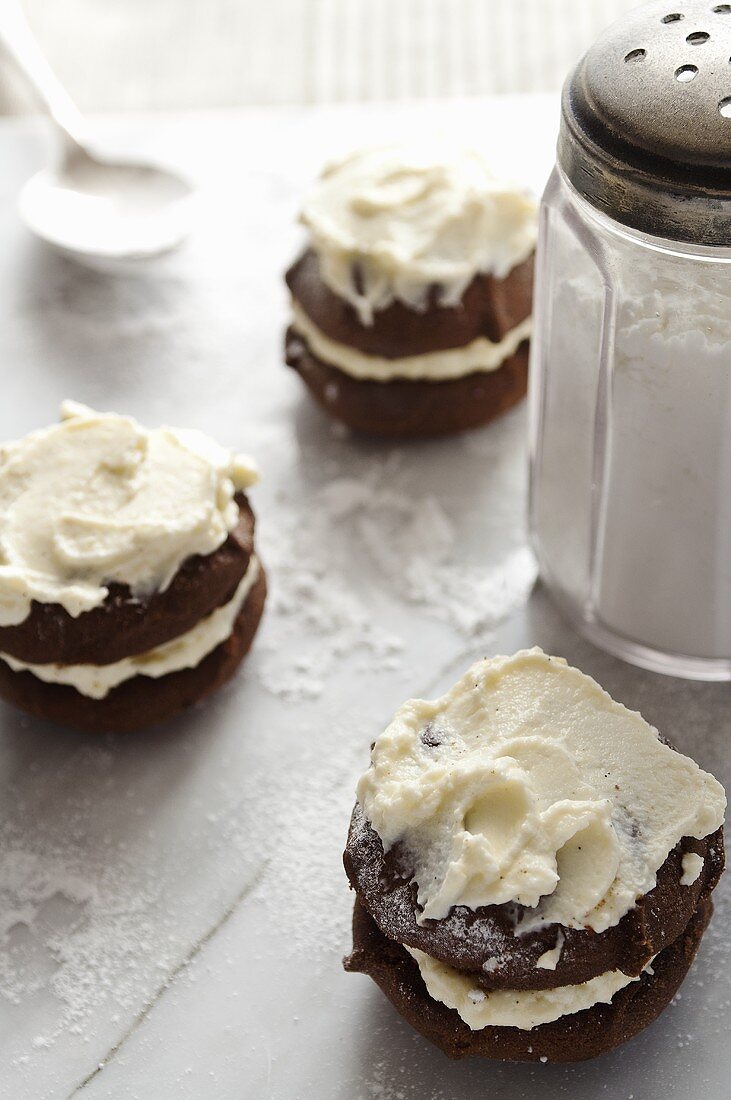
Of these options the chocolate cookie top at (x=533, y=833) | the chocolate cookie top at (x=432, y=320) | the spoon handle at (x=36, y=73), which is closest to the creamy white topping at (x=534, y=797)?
the chocolate cookie top at (x=533, y=833)

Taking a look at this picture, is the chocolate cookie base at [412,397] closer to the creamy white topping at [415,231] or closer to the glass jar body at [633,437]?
the creamy white topping at [415,231]

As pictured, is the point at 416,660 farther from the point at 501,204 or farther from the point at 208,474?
the point at 501,204

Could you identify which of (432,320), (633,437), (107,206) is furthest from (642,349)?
(107,206)

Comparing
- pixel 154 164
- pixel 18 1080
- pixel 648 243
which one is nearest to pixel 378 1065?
pixel 18 1080

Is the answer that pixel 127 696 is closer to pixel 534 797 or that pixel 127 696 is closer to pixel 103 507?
pixel 103 507

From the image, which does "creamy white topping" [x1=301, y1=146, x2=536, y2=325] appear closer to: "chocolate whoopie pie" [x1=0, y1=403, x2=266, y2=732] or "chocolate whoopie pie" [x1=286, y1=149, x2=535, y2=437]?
"chocolate whoopie pie" [x1=286, y1=149, x2=535, y2=437]

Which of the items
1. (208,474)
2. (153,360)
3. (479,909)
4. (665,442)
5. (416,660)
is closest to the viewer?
(479,909)
